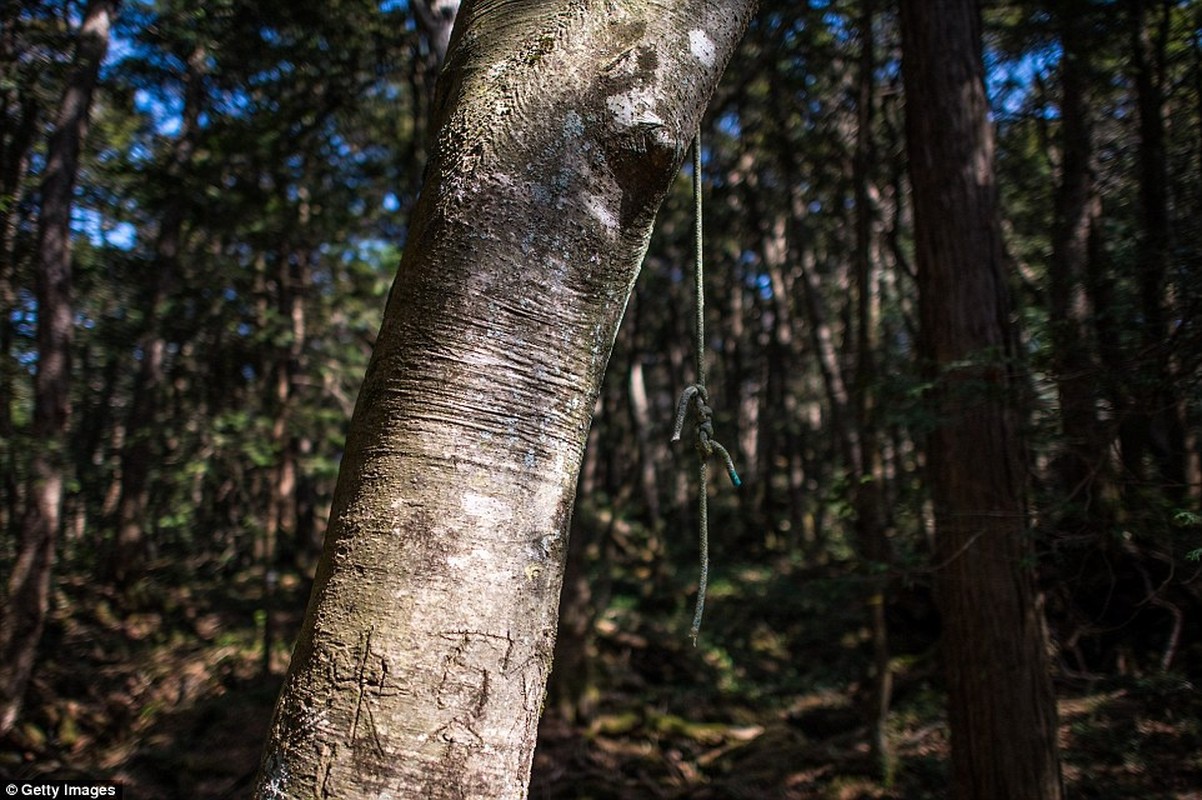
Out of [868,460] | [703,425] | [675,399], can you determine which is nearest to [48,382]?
[675,399]

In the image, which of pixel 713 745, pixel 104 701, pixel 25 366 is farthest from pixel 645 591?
pixel 25 366

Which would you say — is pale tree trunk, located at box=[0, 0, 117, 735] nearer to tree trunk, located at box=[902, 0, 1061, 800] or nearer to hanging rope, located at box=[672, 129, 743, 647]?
tree trunk, located at box=[902, 0, 1061, 800]

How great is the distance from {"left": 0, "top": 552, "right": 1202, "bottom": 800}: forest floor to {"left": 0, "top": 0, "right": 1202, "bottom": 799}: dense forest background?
0.13 ft

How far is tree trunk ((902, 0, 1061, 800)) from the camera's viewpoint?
362 cm

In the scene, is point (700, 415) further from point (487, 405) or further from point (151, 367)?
point (151, 367)

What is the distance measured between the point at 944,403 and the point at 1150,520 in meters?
1.01

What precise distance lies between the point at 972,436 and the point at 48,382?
25.0 feet

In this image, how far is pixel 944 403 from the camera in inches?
149

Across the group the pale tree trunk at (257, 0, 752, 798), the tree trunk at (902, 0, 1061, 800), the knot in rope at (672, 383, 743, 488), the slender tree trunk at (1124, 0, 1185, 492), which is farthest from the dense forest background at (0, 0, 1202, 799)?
the pale tree trunk at (257, 0, 752, 798)

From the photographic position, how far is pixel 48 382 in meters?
6.88

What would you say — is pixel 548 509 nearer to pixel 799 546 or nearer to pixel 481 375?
pixel 481 375

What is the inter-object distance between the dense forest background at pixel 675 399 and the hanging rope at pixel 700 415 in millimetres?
2098

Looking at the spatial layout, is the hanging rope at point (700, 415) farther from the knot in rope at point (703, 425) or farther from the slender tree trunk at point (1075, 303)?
the slender tree trunk at point (1075, 303)

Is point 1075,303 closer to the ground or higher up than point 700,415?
higher up
